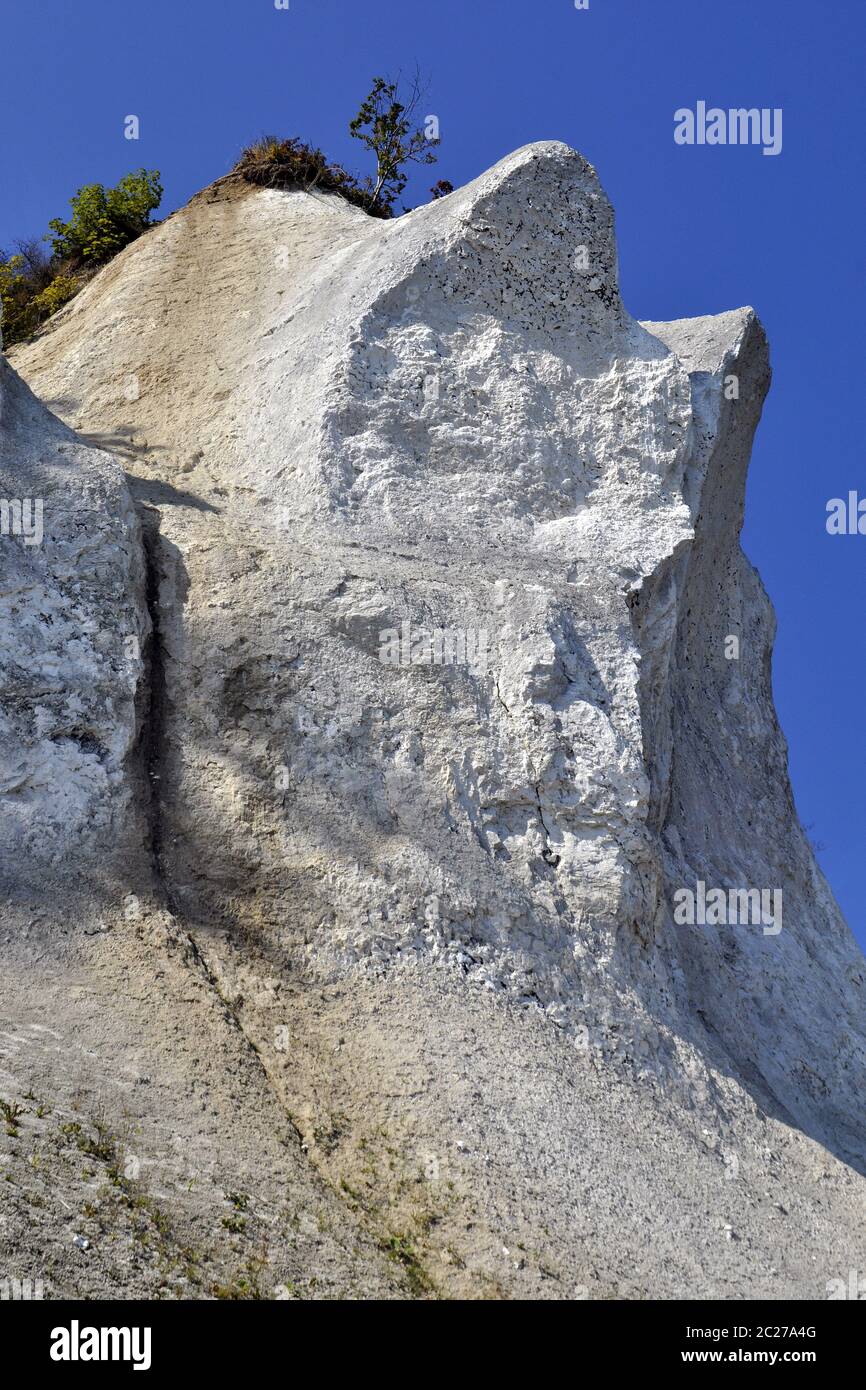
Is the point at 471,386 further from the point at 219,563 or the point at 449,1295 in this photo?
the point at 449,1295

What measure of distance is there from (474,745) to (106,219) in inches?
543

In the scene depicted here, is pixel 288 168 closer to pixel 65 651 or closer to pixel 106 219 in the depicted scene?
pixel 106 219

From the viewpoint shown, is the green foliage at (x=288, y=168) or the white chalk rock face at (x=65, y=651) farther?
the green foliage at (x=288, y=168)

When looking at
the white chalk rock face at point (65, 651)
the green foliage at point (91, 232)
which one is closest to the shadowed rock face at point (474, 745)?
the white chalk rock face at point (65, 651)

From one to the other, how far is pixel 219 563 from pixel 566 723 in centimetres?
369

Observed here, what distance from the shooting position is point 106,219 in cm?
2184

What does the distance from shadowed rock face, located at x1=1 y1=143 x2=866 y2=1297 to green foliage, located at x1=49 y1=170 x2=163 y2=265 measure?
471cm

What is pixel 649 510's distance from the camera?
14.7 m

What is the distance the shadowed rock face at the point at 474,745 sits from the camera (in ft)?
33.5

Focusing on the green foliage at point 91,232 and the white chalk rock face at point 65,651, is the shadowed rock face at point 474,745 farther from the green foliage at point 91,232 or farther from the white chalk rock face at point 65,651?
the green foliage at point 91,232

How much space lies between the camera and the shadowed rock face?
1021 centimetres

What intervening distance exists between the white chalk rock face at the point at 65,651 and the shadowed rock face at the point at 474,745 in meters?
0.05

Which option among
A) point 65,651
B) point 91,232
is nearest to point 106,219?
point 91,232
